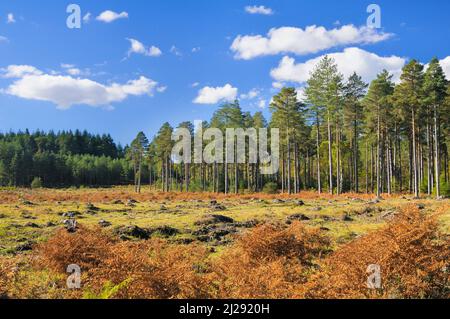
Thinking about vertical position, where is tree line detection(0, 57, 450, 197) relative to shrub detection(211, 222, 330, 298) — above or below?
above

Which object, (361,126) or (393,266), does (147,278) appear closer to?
(393,266)

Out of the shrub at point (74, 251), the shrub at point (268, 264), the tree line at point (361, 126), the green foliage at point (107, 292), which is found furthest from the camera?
the tree line at point (361, 126)

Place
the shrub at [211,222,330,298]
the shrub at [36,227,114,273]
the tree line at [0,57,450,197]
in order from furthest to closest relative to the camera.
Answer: the tree line at [0,57,450,197]
the shrub at [36,227,114,273]
the shrub at [211,222,330,298]

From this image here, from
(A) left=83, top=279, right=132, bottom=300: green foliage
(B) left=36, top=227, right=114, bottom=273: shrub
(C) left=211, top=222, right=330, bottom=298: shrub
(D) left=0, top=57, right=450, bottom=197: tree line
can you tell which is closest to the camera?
(A) left=83, top=279, right=132, bottom=300: green foliage

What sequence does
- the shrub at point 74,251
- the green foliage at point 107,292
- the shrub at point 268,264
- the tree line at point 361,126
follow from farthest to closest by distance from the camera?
the tree line at point 361,126 < the shrub at point 74,251 < the shrub at point 268,264 < the green foliage at point 107,292

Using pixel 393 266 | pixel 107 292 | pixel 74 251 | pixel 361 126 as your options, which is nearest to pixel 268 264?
pixel 393 266

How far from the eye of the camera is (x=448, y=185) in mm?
36500

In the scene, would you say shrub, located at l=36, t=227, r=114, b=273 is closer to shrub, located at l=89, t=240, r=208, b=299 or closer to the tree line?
shrub, located at l=89, t=240, r=208, b=299

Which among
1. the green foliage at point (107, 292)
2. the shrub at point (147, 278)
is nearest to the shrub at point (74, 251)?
the shrub at point (147, 278)

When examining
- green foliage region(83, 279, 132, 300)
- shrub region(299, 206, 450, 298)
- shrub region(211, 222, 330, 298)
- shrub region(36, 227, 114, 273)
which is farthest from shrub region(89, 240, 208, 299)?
shrub region(299, 206, 450, 298)

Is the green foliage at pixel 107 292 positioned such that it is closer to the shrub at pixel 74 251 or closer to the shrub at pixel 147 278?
the shrub at pixel 147 278
